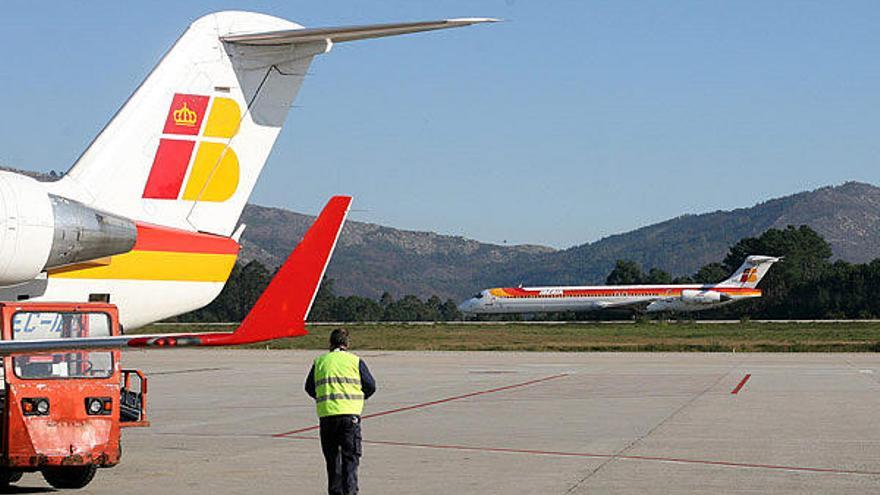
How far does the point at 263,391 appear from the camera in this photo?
3466cm

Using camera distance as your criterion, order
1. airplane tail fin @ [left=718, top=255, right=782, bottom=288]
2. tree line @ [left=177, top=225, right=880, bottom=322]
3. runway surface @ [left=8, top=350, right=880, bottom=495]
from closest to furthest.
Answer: runway surface @ [left=8, top=350, right=880, bottom=495], airplane tail fin @ [left=718, top=255, right=782, bottom=288], tree line @ [left=177, top=225, right=880, bottom=322]

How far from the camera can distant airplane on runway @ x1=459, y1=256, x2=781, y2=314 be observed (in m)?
125

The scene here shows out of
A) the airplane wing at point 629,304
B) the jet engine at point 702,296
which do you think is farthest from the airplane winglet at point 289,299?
the airplane wing at point 629,304

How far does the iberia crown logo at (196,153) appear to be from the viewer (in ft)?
53.5

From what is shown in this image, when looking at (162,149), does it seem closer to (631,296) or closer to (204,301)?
(204,301)

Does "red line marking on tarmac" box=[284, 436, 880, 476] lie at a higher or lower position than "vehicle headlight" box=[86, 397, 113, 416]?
lower

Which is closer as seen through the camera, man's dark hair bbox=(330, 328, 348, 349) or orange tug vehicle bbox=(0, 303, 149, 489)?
orange tug vehicle bbox=(0, 303, 149, 489)

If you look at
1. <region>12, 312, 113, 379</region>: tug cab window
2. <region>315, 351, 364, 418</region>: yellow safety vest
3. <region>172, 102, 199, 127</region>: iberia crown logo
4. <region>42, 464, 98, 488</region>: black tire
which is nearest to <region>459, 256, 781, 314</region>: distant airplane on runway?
<region>172, 102, 199, 127</region>: iberia crown logo

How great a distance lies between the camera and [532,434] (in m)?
22.9

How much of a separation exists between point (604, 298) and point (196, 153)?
363ft

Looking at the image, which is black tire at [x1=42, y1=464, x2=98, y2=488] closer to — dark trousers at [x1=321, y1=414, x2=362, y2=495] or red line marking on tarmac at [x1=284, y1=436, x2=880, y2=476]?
dark trousers at [x1=321, y1=414, x2=362, y2=495]

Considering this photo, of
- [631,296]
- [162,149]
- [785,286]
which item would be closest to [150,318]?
[162,149]

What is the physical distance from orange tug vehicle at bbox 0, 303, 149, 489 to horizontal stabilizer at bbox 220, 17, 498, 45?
377 centimetres

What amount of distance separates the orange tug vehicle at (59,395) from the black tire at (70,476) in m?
0.48
